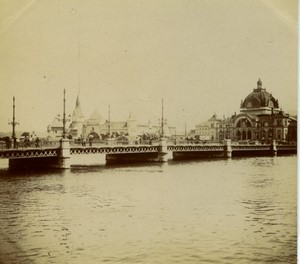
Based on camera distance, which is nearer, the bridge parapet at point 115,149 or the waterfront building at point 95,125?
the waterfront building at point 95,125

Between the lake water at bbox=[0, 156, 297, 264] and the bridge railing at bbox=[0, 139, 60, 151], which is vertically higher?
the bridge railing at bbox=[0, 139, 60, 151]

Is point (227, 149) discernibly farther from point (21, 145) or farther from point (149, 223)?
point (149, 223)

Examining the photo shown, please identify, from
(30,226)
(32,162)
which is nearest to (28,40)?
(30,226)

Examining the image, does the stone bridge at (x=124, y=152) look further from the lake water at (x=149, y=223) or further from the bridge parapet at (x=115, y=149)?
the lake water at (x=149, y=223)

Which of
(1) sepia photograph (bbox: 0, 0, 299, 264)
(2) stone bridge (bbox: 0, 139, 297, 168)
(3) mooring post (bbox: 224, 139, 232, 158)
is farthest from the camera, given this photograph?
(3) mooring post (bbox: 224, 139, 232, 158)

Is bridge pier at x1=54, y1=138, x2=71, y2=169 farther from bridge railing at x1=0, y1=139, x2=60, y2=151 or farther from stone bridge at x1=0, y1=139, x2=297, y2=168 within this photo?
bridge railing at x1=0, y1=139, x2=60, y2=151

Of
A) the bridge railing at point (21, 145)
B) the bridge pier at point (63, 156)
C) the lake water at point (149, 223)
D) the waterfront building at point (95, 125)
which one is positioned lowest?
the lake water at point (149, 223)

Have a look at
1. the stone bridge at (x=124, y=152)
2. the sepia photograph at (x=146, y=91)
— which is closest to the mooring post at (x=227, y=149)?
the stone bridge at (x=124, y=152)

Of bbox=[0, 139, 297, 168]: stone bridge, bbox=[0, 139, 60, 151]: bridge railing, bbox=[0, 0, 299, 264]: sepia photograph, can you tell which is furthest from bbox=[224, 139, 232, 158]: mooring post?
bbox=[0, 0, 299, 264]: sepia photograph

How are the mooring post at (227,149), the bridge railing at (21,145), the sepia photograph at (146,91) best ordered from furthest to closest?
the mooring post at (227,149)
the bridge railing at (21,145)
the sepia photograph at (146,91)

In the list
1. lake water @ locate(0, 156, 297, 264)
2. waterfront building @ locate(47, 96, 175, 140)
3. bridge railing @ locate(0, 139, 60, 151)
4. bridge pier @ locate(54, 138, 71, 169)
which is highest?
waterfront building @ locate(47, 96, 175, 140)
